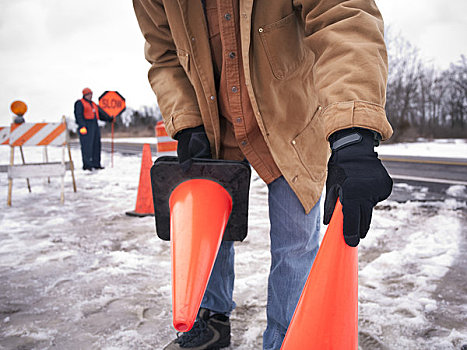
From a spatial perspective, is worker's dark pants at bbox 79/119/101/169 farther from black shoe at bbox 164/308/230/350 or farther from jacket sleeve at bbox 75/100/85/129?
black shoe at bbox 164/308/230/350

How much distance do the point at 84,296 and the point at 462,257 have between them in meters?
2.87

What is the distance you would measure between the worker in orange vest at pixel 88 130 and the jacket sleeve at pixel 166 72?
814 cm

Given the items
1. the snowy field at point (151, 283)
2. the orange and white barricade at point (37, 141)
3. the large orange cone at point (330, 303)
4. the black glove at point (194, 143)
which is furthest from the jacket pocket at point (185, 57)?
the orange and white barricade at point (37, 141)

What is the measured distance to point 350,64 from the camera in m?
1.24

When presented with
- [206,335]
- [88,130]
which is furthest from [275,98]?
[88,130]

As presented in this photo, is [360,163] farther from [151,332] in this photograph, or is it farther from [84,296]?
[84,296]

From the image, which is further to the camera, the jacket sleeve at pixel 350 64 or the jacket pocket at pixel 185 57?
the jacket pocket at pixel 185 57

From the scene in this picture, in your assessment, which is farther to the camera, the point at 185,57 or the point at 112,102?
the point at 112,102

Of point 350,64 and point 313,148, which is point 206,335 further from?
point 350,64

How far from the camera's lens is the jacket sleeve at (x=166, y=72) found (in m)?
1.80

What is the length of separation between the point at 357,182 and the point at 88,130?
9654mm

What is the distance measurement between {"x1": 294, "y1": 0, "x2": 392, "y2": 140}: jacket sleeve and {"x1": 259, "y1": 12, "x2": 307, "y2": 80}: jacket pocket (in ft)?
0.57

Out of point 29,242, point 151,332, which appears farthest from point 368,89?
point 29,242

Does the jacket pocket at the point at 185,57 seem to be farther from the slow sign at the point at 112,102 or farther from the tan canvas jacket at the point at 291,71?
the slow sign at the point at 112,102
